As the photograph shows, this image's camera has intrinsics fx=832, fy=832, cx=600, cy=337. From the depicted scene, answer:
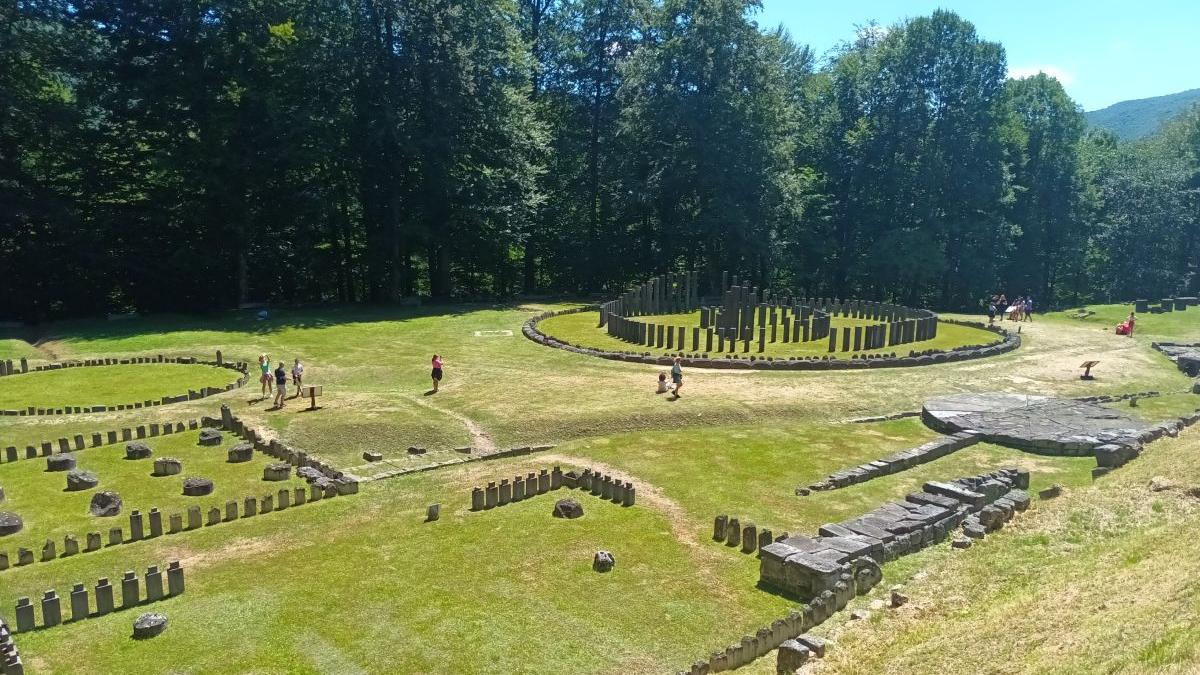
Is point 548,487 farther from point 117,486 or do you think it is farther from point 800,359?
point 800,359

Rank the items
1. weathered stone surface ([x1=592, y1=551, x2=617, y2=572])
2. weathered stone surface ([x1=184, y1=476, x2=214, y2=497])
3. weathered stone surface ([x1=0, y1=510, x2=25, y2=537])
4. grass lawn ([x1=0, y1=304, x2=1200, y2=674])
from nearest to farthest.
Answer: grass lawn ([x1=0, y1=304, x2=1200, y2=674]) < weathered stone surface ([x1=592, y1=551, x2=617, y2=572]) < weathered stone surface ([x1=0, y1=510, x2=25, y2=537]) < weathered stone surface ([x1=184, y1=476, x2=214, y2=497])

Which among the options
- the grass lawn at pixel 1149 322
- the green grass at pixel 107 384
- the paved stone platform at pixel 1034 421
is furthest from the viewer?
the grass lawn at pixel 1149 322

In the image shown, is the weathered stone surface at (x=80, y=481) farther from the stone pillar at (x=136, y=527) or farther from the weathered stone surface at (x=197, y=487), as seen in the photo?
the stone pillar at (x=136, y=527)

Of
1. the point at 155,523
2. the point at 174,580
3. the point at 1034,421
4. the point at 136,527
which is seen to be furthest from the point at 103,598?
the point at 1034,421

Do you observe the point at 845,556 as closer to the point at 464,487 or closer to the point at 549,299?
the point at 464,487

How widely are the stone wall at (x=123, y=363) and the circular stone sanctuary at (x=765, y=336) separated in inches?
518

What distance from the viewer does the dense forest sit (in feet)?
141

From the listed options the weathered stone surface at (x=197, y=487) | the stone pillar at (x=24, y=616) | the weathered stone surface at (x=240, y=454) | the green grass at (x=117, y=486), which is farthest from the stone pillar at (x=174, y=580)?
the weathered stone surface at (x=240, y=454)

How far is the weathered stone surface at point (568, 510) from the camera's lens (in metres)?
17.9

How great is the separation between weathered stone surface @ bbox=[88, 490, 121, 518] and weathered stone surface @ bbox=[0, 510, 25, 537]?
4.32 feet

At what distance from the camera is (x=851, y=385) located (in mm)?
30031

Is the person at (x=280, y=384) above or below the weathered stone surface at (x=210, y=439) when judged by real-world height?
above

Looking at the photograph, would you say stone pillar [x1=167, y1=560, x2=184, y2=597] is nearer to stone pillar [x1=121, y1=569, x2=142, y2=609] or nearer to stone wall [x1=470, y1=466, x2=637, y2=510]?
stone pillar [x1=121, y1=569, x2=142, y2=609]

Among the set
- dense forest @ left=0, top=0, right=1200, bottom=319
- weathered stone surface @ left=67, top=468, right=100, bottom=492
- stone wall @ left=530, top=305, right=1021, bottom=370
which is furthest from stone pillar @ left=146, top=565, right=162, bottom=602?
dense forest @ left=0, top=0, right=1200, bottom=319
